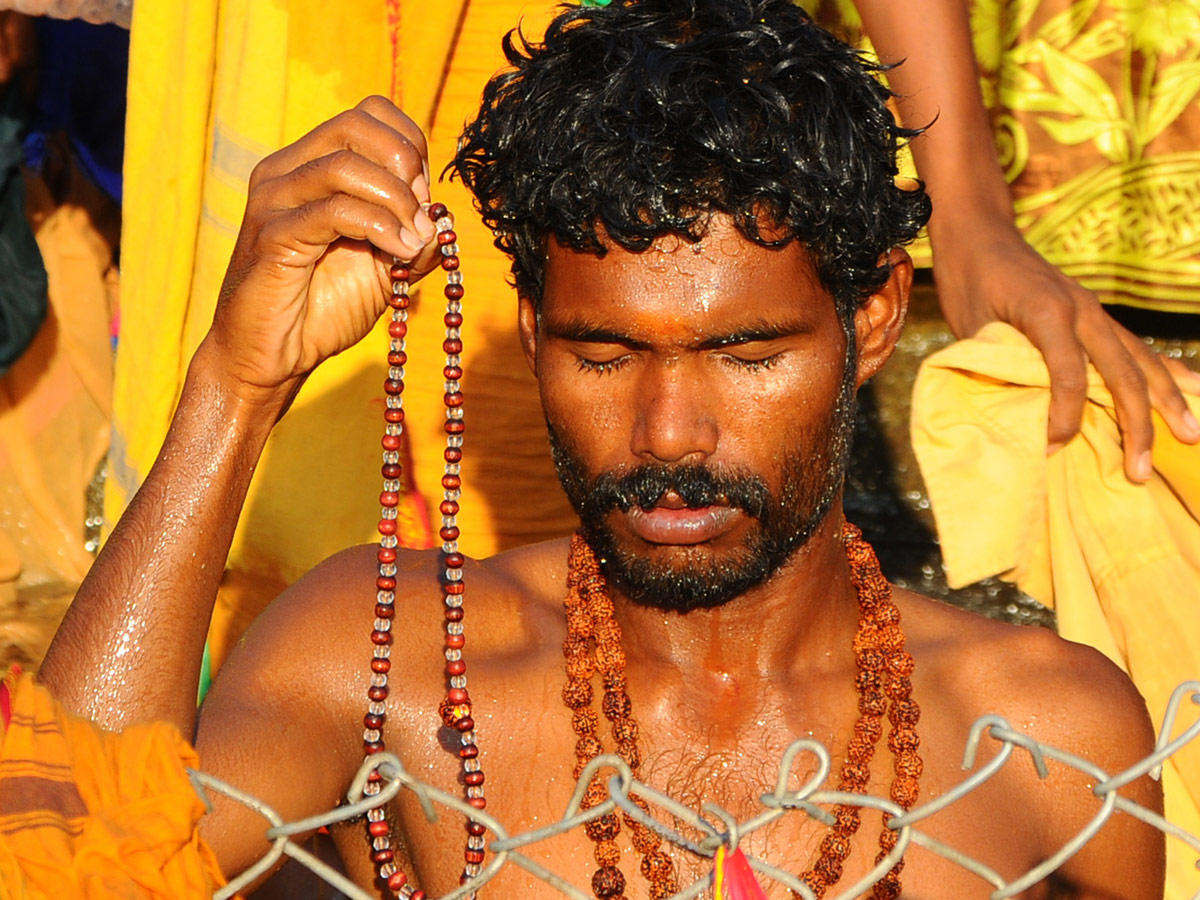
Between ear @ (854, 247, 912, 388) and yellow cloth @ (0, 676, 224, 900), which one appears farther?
ear @ (854, 247, 912, 388)

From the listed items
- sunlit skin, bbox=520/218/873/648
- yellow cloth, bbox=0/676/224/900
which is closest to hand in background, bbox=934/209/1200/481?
sunlit skin, bbox=520/218/873/648

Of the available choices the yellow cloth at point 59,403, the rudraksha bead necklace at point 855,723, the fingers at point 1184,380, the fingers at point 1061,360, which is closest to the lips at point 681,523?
the rudraksha bead necklace at point 855,723

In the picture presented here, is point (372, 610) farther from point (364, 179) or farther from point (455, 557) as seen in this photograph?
point (364, 179)

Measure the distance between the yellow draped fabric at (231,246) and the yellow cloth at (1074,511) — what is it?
94cm

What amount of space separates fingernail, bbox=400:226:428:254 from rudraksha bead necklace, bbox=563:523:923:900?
0.60 meters

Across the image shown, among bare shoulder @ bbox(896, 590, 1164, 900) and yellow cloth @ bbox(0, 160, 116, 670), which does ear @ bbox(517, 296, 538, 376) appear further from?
yellow cloth @ bbox(0, 160, 116, 670)

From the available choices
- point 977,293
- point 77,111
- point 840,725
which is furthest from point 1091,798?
point 77,111

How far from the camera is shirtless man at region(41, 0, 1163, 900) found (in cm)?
199

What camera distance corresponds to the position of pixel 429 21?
283 cm

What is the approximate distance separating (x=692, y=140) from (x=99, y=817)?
110 cm

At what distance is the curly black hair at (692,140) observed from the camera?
206 centimetres

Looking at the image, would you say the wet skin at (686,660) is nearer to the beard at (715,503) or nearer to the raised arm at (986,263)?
the beard at (715,503)

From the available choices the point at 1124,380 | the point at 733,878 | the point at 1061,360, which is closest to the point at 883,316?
the point at 1061,360

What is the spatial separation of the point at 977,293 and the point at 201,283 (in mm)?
1412
